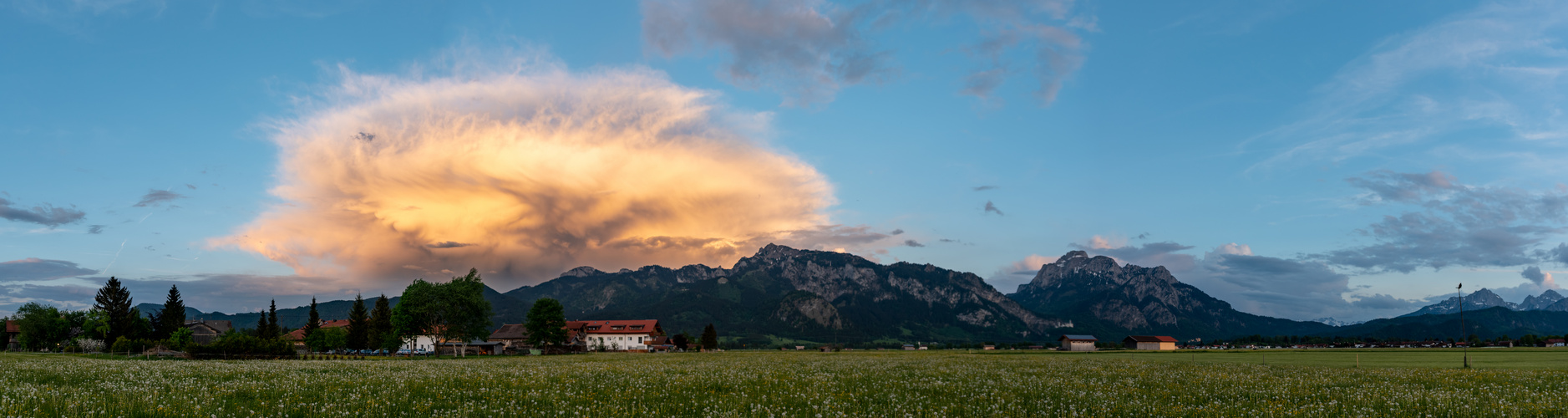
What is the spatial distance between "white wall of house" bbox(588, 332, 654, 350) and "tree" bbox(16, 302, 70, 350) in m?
108

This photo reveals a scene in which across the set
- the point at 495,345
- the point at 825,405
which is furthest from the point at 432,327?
the point at 825,405

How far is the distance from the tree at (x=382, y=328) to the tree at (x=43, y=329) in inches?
2150

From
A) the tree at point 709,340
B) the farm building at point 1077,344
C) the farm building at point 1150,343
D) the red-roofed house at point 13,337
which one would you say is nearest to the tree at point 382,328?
the tree at point 709,340

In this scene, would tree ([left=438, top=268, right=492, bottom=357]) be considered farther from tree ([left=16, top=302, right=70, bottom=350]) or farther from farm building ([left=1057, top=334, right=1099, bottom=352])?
farm building ([left=1057, top=334, right=1099, bottom=352])

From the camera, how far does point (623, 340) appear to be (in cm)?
19688

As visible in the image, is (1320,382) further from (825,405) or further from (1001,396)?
(825,405)

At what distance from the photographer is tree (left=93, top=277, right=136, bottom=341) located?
12038cm

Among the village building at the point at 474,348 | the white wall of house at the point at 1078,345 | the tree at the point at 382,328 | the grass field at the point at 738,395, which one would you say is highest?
the grass field at the point at 738,395

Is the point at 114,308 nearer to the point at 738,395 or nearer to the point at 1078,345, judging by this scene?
the point at 738,395

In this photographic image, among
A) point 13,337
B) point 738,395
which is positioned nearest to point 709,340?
point 738,395

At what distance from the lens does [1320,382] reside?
88.5 ft

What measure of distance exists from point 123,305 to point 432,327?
207 ft

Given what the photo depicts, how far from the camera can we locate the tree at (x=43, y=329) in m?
137

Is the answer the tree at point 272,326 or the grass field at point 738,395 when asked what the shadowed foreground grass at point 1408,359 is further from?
the tree at point 272,326
